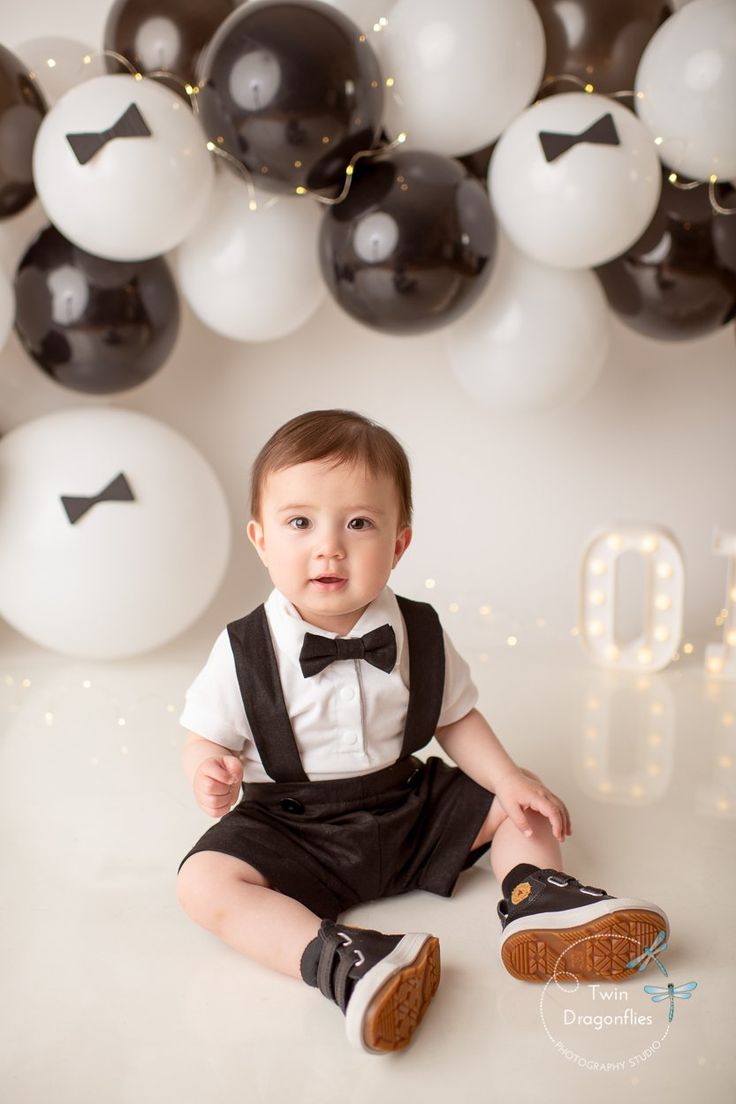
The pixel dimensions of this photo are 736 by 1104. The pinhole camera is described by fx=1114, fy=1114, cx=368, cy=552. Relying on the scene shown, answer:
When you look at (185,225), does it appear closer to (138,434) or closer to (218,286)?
(218,286)

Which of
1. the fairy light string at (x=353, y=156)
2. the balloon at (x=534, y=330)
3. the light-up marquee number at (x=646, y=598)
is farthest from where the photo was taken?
the light-up marquee number at (x=646, y=598)

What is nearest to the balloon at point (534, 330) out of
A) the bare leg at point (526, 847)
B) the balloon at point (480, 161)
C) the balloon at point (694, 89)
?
the balloon at point (480, 161)

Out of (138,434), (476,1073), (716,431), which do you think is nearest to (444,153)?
(138,434)

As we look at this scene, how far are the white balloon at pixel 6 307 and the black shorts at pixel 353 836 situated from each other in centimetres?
90

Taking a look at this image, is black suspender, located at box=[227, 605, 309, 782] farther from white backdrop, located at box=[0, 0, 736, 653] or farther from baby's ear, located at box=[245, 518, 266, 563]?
white backdrop, located at box=[0, 0, 736, 653]

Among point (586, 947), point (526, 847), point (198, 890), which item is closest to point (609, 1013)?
point (586, 947)

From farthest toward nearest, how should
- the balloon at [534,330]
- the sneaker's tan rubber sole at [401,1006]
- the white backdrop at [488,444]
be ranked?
the white backdrop at [488,444] → the balloon at [534,330] → the sneaker's tan rubber sole at [401,1006]

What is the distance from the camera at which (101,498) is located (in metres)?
1.85

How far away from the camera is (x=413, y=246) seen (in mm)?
1620

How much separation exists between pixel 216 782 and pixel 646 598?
111 cm

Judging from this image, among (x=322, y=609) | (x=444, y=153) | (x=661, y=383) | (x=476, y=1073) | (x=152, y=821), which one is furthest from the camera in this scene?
(x=661, y=383)

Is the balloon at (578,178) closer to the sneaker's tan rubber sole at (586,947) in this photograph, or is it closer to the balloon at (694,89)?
the balloon at (694,89)

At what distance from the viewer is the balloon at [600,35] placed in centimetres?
174

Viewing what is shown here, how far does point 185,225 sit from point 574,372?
66 centimetres
